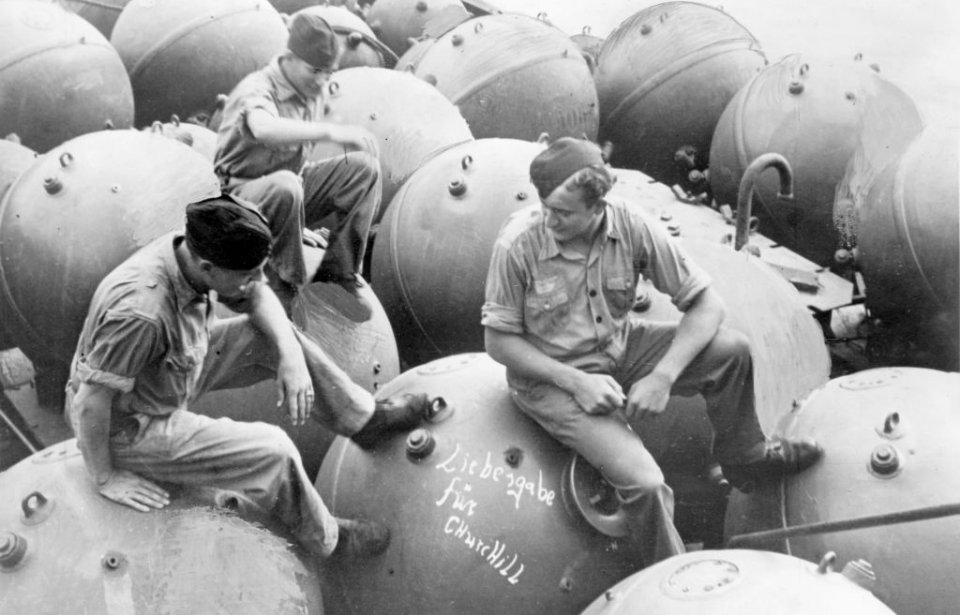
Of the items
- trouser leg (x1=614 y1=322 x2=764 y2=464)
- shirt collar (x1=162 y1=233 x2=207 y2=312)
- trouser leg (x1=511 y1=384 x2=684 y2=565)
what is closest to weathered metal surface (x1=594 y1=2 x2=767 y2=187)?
trouser leg (x1=614 y1=322 x2=764 y2=464)

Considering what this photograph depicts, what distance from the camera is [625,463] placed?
3.99 m

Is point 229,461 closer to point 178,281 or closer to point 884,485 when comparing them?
point 178,281

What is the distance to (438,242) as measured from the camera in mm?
5695

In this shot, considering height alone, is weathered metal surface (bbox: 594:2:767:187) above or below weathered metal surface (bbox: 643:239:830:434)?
below

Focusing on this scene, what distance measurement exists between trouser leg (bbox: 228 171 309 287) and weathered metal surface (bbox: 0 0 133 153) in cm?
223

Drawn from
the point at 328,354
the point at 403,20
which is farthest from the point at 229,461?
the point at 403,20

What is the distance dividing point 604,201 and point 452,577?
4.66 ft

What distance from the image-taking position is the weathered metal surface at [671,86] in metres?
8.36

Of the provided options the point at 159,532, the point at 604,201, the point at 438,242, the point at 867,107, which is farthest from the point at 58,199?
the point at 867,107

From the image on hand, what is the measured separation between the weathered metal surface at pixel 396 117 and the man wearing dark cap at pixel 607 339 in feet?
7.69

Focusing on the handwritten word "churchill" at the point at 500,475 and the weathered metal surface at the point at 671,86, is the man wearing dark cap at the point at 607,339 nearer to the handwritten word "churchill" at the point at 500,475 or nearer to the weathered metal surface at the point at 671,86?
the handwritten word "churchill" at the point at 500,475

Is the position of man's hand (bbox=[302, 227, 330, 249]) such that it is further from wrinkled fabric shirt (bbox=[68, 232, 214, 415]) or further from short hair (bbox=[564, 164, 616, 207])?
short hair (bbox=[564, 164, 616, 207])

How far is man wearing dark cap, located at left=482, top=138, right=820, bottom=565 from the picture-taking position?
4023 millimetres

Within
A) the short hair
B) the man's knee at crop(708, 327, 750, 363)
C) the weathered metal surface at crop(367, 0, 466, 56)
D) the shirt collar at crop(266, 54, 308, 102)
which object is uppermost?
the short hair
